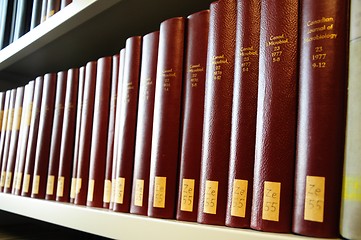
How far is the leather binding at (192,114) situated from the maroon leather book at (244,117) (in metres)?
0.07

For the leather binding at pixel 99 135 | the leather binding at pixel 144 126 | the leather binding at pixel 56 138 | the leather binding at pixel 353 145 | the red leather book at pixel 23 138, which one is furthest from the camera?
the red leather book at pixel 23 138

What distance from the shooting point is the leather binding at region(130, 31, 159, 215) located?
0.57m

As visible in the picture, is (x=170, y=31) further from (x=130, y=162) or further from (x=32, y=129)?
(x=32, y=129)

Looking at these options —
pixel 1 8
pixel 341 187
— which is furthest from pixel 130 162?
pixel 1 8

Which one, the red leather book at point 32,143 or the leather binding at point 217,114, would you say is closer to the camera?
the leather binding at point 217,114

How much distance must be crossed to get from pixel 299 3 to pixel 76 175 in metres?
0.53

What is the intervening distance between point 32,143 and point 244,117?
0.62 meters

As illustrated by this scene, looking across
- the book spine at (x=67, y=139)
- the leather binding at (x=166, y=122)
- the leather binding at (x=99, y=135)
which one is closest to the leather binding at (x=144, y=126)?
the leather binding at (x=166, y=122)

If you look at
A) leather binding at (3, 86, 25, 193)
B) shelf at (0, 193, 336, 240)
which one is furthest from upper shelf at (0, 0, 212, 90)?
shelf at (0, 193, 336, 240)

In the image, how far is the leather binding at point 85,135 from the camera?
2.33ft

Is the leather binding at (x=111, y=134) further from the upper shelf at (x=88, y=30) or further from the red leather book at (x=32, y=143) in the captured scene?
the red leather book at (x=32, y=143)

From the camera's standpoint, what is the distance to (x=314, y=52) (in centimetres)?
40

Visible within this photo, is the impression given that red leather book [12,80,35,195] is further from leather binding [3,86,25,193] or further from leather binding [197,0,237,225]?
leather binding [197,0,237,225]

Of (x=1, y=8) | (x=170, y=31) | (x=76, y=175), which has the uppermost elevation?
(x=1, y=8)
